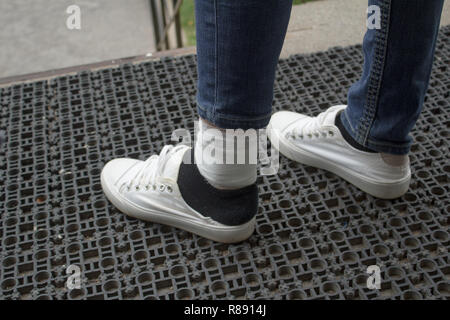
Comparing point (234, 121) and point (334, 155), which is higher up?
point (234, 121)

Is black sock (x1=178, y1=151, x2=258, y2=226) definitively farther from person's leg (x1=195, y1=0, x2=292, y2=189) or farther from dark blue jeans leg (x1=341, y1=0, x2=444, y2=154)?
dark blue jeans leg (x1=341, y1=0, x2=444, y2=154)

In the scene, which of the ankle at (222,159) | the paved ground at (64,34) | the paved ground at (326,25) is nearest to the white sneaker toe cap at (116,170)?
the ankle at (222,159)

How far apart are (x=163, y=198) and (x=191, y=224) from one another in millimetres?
Answer: 89

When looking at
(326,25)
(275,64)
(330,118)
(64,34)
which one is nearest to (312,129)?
(330,118)

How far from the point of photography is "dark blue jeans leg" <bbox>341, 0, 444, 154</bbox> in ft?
3.69

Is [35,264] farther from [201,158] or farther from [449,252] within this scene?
[449,252]

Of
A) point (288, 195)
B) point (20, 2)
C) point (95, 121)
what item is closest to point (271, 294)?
point (288, 195)

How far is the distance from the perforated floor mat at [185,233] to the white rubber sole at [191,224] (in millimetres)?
23

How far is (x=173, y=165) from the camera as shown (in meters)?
1.32

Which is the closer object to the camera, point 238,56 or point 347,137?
point 238,56

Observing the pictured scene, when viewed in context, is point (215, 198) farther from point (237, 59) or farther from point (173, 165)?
point (237, 59)

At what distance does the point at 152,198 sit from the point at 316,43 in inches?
41.8

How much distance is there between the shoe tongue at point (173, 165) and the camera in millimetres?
1312

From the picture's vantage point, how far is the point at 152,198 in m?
1.34
